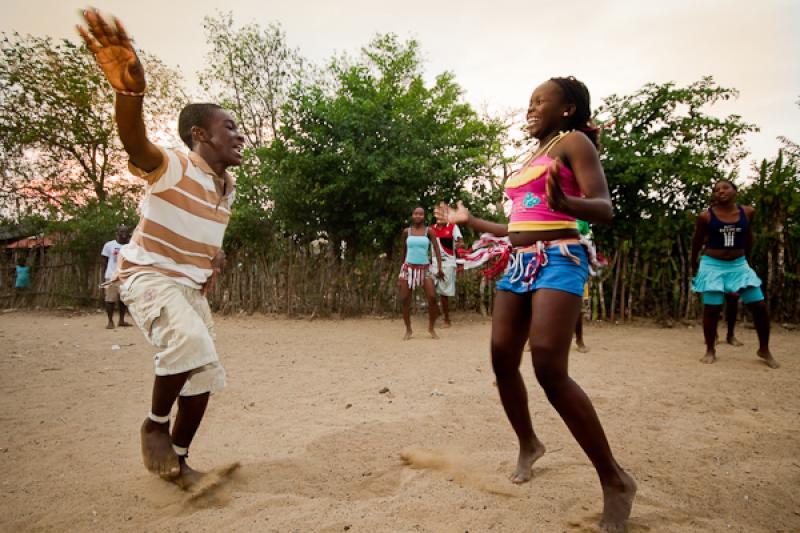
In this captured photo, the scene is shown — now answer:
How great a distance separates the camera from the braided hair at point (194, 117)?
2.40m

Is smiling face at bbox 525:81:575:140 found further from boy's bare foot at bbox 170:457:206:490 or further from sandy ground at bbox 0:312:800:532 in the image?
boy's bare foot at bbox 170:457:206:490

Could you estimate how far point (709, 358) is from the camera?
5.05m

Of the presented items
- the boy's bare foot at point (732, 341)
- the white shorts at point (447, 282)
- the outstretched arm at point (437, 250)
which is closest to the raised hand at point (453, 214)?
the outstretched arm at point (437, 250)

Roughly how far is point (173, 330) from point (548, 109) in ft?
6.40

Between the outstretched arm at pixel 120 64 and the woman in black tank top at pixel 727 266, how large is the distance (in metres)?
5.31

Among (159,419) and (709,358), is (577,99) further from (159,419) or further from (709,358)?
(709,358)

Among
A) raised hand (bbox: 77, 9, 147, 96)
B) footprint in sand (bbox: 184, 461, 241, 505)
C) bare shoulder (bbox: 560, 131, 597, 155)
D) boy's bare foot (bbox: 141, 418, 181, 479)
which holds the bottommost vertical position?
footprint in sand (bbox: 184, 461, 241, 505)

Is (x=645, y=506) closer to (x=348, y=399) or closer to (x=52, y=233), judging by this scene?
(x=348, y=399)

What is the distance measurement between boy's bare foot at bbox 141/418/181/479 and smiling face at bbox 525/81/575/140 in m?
2.24

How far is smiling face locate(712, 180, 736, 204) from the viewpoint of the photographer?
4891 mm

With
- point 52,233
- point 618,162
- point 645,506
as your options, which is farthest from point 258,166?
point 645,506

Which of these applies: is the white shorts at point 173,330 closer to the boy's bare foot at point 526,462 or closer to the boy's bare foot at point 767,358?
the boy's bare foot at point 526,462

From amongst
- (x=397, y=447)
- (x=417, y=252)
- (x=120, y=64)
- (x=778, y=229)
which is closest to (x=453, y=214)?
(x=397, y=447)

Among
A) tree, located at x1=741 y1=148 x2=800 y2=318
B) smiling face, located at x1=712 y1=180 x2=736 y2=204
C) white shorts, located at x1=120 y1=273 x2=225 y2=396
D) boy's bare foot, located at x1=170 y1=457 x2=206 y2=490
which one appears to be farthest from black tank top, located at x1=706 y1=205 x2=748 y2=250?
boy's bare foot, located at x1=170 y1=457 x2=206 y2=490
